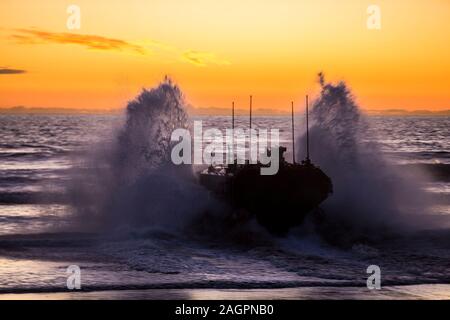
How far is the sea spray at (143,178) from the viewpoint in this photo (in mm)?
31359

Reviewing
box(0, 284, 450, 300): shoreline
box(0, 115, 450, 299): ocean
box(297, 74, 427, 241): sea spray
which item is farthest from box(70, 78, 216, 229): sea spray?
box(0, 284, 450, 300): shoreline

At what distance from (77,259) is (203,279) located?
5.46m

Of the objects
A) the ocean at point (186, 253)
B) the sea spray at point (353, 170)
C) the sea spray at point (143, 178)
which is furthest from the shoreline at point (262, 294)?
the sea spray at point (353, 170)

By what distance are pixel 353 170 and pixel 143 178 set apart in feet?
36.8

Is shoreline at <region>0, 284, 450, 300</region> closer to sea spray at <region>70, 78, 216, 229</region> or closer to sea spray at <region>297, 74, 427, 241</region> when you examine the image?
sea spray at <region>70, 78, 216, 229</region>

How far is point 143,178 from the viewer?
1320 inches

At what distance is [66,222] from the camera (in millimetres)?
32906

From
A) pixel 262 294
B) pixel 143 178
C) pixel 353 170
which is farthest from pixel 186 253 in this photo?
pixel 353 170

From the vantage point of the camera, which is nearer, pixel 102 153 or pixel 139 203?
pixel 139 203

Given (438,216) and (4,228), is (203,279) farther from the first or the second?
(438,216)

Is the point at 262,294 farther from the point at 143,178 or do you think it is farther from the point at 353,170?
the point at 353,170

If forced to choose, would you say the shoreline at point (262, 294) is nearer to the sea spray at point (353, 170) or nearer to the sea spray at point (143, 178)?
the sea spray at point (143, 178)

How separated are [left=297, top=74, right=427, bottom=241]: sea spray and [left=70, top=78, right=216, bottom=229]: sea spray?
7.04 m

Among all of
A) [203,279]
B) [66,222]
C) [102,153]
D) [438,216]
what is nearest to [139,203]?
[66,222]
